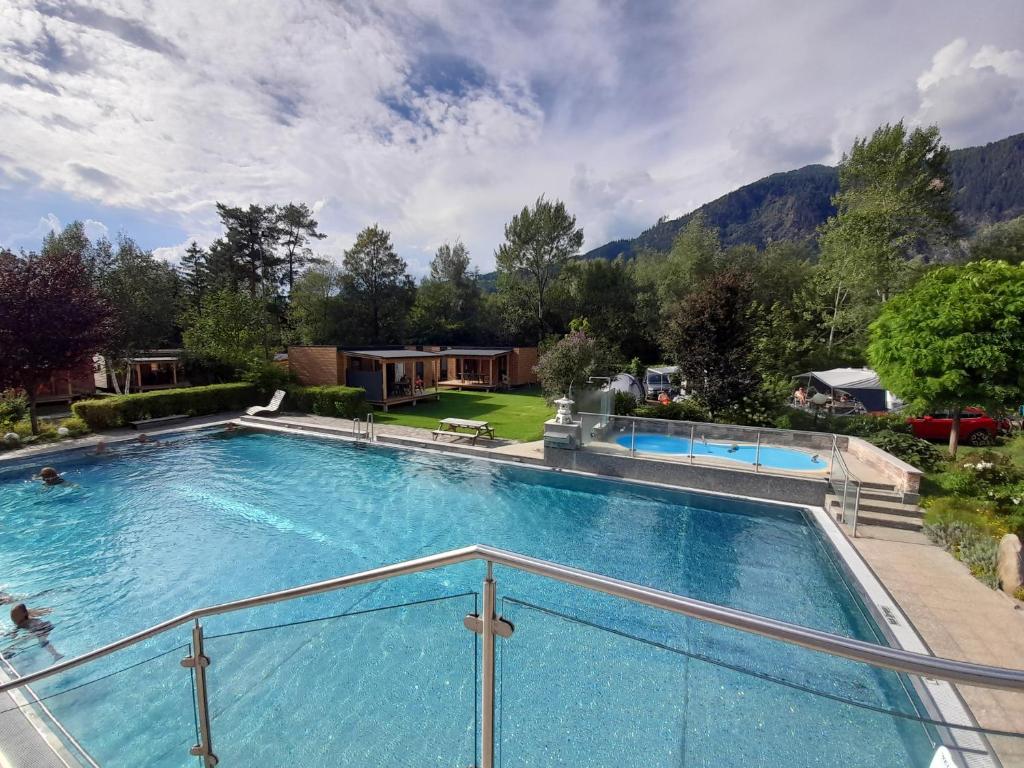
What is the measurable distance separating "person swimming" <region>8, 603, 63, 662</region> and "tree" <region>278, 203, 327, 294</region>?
35.1m

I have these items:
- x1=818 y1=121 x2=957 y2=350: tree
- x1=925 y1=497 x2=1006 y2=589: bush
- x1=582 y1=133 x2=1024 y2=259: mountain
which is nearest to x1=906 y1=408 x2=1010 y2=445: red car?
x1=925 y1=497 x2=1006 y2=589: bush

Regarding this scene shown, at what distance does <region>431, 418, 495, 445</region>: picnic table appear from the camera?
13711 millimetres

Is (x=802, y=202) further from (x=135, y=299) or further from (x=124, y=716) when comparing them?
(x=124, y=716)

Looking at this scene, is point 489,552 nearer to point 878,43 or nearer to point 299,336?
point 878,43

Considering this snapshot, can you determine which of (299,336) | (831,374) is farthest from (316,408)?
(831,374)

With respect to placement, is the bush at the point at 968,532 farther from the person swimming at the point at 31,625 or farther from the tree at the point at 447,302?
the tree at the point at 447,302

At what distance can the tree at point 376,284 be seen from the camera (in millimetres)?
31312

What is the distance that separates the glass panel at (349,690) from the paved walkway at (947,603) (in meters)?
3.84

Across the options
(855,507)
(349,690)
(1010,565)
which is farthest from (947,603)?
(349,690)

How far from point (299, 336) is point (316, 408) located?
16.6 metres

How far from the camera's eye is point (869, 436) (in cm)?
1163

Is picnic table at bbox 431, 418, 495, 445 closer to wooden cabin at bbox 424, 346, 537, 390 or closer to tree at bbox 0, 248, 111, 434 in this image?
wooden cabin at bbox 424, 346, 537, 390

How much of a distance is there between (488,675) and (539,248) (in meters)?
30.9

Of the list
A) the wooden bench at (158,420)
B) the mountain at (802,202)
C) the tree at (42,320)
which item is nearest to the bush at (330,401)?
the wooden bench at (158,420)
